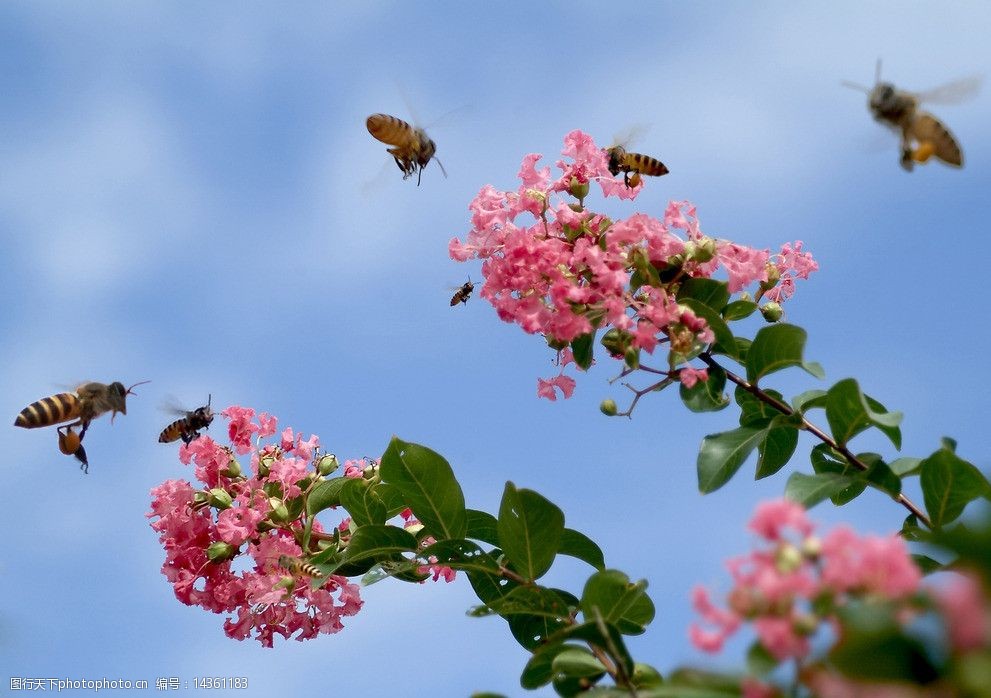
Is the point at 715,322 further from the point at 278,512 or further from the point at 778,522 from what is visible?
the point at 778,522

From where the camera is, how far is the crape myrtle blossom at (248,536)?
3402 mm

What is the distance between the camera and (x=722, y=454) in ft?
9.16

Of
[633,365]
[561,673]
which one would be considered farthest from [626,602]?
[633,365]

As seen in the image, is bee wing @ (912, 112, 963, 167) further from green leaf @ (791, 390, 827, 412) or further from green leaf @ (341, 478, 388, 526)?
green leaf @ (341, 478, 388, 526)

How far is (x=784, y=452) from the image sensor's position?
10.2 ft

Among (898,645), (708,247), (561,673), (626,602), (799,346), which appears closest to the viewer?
(898,645)

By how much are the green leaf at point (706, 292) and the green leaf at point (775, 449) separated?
41cm

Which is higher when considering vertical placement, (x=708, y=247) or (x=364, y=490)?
(x=708, y=247)

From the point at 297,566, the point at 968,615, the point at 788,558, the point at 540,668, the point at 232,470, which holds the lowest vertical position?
the point at 968,615

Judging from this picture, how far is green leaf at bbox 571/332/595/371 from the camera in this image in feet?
10.4

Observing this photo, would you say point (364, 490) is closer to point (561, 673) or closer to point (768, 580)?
point (561, 673)

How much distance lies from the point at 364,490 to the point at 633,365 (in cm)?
93

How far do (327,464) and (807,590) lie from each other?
260 cm

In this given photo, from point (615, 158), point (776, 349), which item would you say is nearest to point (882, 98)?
point (776, 349)
